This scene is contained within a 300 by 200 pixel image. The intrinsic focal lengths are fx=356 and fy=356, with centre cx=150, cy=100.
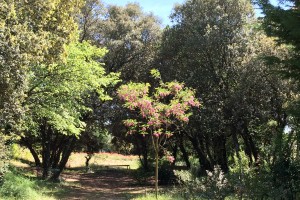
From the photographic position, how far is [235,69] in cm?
1844

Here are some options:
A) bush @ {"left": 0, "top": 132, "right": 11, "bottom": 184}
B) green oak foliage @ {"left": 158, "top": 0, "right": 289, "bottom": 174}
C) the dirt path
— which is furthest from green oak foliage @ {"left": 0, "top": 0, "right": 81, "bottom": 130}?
green oak foliage @ {"left": 158, "top": 0, "right": 289, "bottom": 174}

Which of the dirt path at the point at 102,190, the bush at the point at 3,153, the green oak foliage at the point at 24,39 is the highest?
the green oak foliage at the point at 24,39

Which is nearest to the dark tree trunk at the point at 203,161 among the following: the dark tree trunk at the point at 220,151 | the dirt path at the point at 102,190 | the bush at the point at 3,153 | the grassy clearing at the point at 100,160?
the dark tree trunk at the point at 220,151

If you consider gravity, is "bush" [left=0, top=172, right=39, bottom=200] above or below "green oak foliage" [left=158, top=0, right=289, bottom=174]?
below

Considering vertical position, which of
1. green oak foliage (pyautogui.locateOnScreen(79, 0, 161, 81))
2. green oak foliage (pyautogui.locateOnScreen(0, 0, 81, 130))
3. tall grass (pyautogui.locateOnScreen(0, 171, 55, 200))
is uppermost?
green oak foliage (pyautogui.locateOnScreen(79, 0, 161, 81))

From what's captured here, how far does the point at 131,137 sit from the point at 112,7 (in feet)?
Answer: 40.9

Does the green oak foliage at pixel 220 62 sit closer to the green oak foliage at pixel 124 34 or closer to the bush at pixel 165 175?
the green oak foliage at pixel 124 34

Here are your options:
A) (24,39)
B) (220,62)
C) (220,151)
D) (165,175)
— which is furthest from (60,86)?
(220,151)

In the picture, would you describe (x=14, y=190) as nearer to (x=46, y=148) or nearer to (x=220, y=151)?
(x=46, y=148)

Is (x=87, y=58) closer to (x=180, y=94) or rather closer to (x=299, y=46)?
(x=180, y=94)

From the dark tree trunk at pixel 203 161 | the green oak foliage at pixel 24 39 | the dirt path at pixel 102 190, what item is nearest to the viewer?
the green oak foliage at pixel 24 39

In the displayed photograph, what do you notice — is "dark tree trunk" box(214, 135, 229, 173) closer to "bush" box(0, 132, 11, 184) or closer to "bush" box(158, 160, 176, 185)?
"bush" box(158, 160, 176, 185)

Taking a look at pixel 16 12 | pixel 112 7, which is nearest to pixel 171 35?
pixel 112 7

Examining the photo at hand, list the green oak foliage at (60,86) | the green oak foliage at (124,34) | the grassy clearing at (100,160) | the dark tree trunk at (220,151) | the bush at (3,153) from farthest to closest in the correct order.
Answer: the grassy clearing at (100,160) < the dark tree trunk at (220,151) < the green oak foliage at (124,34) < the green oak foliage at (60,86) < the bush at (3,153)
